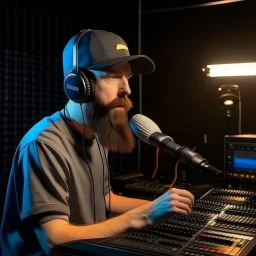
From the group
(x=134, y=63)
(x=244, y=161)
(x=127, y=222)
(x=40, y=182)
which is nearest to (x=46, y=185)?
(x=40, y=182)

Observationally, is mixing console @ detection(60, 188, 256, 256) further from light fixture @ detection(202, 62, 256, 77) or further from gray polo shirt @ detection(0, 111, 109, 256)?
light fixture @ detection(202, 62, 256, 77)

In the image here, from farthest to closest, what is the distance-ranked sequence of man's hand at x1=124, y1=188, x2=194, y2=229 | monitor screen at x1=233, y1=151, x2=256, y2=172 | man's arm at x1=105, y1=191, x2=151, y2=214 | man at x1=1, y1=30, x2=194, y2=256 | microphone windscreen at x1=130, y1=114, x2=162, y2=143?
monitor screen at x1=233, y1=151, x2=256, y2=172, man's arm at x1=105, y1=191, x2=151, y2=214, microphone windscreen at x1=130, y1=114, x2=162, y2=143, man at x1=1, y1=30, x2=194, y2=256, man's hand at x1=124, y1=188, x2=194, y2=229

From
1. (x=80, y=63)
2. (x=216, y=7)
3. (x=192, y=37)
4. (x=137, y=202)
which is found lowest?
(x=137, y=202)

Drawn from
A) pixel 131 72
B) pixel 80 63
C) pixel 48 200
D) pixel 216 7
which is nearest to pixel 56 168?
pixel 48 200

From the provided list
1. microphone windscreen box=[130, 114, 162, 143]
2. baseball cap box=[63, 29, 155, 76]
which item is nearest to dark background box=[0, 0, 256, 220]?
baseball cap box=[63, 29, 155, 76]

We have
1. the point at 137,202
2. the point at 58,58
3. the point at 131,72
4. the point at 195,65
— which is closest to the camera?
the point at 131,72

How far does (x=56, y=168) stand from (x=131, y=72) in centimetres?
52

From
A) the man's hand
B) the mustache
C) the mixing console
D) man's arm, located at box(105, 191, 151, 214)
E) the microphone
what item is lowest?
man's arm, located at box(105, 191, 151, 214)

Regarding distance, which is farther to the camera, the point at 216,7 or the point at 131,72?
the point at 216,7

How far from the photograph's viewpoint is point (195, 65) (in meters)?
2.84

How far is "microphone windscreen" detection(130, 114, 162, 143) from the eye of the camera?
1294 millimetres

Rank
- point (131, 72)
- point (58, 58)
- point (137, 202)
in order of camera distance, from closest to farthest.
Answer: point (131, 72) < point (137, 202) < point (58, 58)

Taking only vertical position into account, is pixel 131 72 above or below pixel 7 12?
below

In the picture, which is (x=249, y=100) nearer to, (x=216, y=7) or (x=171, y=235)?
(x=216, y=7)
